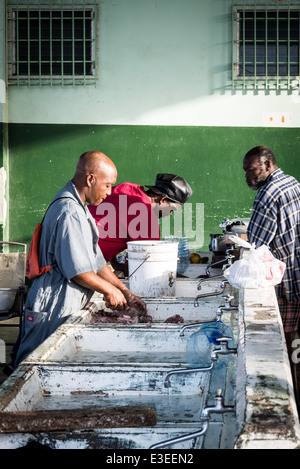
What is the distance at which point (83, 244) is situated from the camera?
3.01m

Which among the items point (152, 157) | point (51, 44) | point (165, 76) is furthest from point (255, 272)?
point (51, 44)

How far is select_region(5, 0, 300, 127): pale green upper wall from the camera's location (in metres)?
8.14

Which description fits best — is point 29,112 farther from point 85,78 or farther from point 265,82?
point 265,82

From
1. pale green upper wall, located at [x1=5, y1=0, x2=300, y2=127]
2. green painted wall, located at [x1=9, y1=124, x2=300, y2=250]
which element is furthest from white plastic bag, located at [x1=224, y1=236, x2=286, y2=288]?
pale green upper wall, located at [x1=5, y1=0, x2=300, y2=127]

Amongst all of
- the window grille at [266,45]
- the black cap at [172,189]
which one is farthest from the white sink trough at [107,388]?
the window grille at [266,45]

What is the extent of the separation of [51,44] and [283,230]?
581 cm

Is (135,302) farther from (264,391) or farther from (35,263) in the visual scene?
(264,391)

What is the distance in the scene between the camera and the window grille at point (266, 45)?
803 cm

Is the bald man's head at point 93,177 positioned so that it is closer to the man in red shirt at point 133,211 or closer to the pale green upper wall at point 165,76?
the man in red shirt at point 133,211

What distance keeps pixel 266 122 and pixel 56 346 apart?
6.40 m

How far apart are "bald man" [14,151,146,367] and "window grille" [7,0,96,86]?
5.39m

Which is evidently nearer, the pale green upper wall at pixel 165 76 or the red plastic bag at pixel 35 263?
the red plastic bag at pixel 35 263

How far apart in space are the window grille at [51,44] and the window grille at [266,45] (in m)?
2.01
